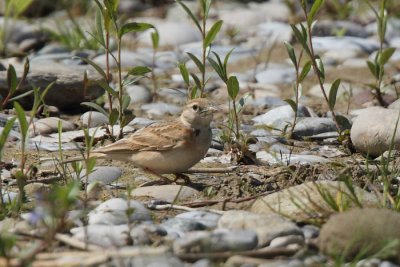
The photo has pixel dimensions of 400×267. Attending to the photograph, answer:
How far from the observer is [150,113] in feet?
27.2

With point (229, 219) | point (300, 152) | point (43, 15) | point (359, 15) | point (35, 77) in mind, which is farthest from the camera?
point (43, 15)

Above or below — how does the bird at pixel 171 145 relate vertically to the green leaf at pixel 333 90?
below

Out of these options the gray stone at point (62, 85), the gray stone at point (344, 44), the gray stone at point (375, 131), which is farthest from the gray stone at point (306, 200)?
the gray stone at point (344, 44)

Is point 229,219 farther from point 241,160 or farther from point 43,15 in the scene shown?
point 43,15

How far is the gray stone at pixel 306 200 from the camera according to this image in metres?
4.95

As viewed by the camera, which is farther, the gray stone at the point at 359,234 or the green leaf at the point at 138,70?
the green leaf at the point at 138,70

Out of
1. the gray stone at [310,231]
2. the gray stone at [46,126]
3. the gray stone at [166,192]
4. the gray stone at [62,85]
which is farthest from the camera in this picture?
the gray stone at [62,85]

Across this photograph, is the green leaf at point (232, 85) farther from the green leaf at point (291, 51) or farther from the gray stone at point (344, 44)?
the gray stone at point (344, 44)

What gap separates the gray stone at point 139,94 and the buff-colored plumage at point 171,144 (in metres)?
2.29

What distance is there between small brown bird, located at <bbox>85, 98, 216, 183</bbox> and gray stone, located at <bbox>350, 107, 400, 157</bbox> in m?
1.13

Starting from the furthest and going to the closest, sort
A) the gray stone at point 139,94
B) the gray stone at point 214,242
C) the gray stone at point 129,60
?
the gray stone at point 129,60 → the gray stone at point 139,94 → the gray stone at point 214,242

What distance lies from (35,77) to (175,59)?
8.06ft

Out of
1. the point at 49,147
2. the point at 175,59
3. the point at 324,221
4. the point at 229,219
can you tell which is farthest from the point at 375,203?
the point at 175,59

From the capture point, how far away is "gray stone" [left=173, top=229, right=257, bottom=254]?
4.31 metres
